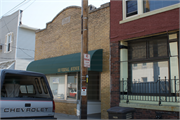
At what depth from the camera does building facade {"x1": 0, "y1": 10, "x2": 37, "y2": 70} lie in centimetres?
1969

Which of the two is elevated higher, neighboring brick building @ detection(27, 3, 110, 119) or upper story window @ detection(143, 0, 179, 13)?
upper story window @ detection(143, 0, 179, 13)

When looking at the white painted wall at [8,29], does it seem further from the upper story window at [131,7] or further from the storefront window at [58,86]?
the upper story window at [131,7]

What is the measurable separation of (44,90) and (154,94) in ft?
15.4

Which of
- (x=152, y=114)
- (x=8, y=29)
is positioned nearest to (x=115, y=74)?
(x=152, y=114)

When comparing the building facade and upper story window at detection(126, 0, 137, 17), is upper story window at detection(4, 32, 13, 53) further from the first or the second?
upper story window at detection(126, 0, 137, 17)

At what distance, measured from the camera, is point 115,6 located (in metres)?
9.93

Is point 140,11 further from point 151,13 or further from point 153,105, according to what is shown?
point 153,105

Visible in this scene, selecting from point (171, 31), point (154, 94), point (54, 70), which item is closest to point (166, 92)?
point (154, 94)

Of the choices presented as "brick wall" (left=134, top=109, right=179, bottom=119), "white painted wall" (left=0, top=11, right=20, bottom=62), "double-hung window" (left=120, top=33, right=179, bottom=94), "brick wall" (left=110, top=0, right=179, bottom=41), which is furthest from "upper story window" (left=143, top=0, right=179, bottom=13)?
"white painted wall" (left=0, top=11, right=20, bottom=62)

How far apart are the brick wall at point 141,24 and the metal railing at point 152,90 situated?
214 cm

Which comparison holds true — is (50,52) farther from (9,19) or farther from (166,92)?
(9,19)

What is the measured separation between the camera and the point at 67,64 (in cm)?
1112

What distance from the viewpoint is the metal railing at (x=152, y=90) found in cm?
776

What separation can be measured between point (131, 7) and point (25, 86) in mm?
6130
